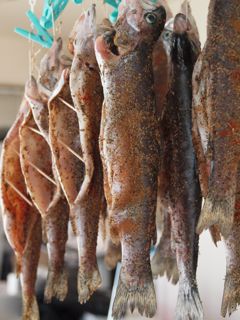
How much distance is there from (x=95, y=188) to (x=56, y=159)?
0.11 metres

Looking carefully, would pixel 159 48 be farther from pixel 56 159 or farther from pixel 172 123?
pixel 56 159

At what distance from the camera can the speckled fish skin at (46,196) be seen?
1239mm

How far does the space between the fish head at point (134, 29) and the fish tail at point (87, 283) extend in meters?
0.43

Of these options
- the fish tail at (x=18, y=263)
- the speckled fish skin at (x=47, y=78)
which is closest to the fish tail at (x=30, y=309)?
the fish tail at (x=18, y=263)

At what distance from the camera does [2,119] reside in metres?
3.90

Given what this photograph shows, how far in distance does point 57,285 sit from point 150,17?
2.15 feet

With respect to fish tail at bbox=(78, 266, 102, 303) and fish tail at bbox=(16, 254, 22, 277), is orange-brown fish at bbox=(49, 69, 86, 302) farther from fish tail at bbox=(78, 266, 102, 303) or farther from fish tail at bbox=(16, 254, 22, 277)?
fish tail at bbox=(16, 254, 22, 277)

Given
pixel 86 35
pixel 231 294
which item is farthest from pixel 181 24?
pixel 231 294

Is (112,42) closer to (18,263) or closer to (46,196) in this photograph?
(46,196)

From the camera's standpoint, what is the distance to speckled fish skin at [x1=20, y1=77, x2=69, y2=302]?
1.24 meters

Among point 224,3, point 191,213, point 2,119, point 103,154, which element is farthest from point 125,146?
point 2,119

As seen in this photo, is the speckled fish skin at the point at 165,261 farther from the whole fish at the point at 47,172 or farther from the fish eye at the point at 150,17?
the fish eye at the point at 150,17

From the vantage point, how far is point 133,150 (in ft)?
3.02

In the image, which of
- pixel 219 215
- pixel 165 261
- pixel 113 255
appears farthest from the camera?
pixel 113 255
